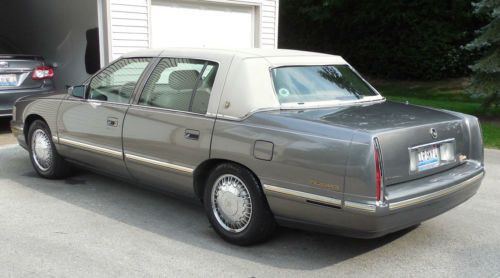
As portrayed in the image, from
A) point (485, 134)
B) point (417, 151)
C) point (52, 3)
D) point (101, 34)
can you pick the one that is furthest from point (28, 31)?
point (417, 151)

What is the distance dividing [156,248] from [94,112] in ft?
5.75

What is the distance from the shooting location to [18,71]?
28.6 feet

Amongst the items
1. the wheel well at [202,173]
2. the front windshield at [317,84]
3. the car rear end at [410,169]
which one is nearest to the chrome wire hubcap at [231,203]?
the wheel well at [202,173]

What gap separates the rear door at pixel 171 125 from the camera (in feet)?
14.5

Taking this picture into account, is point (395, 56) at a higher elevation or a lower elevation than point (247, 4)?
lower

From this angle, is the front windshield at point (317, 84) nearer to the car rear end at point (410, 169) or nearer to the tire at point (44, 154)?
the car rear end at point (410, 169)

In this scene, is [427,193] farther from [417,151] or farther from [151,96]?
[151,96]

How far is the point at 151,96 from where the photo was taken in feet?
16.1

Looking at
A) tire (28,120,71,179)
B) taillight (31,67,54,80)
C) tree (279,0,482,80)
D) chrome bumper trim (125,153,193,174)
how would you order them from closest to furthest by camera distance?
chrome bumper trim (125,153,193,174) → tire (28,120,71,179) → taillight (31,67,54,80) → tree (279,0,482,80)

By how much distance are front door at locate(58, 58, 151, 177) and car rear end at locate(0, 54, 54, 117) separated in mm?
3335

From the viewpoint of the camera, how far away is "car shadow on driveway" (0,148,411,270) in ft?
13.5

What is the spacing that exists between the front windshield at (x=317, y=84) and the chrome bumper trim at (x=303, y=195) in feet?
2.40

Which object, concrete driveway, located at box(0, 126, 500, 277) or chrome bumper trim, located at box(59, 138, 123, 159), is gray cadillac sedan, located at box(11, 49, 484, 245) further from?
concrete driveway, located at box(0, 126, 500, 277)

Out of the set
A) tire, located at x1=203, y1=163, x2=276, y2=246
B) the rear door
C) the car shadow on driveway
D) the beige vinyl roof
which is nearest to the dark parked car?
the car shadow on driveway
